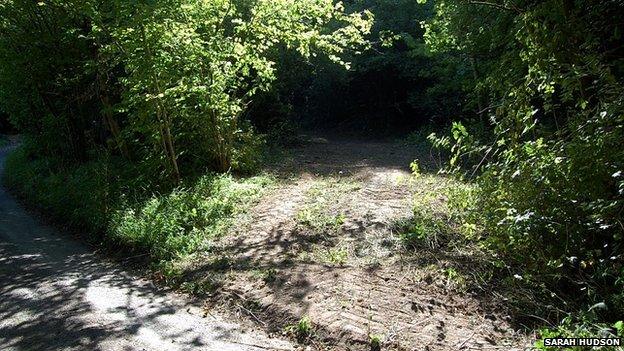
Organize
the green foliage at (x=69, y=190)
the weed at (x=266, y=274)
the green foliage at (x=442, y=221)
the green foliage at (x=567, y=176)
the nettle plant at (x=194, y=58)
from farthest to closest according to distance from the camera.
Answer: the green foliage at (x=69, y=190) < the nettle plant at (x=194, y=58) < the weed at (x=266, y=274) < the green foliage at (x=442, y=221) < the green foliage at (x=567, y=176)

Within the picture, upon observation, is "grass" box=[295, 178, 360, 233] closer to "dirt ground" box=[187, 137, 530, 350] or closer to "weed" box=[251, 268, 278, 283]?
"dirt ground" box=[187, 137, 530, 350]

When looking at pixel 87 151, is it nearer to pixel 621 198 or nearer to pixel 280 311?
pixel 280 311

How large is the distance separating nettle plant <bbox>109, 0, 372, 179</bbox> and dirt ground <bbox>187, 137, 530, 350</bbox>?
1972 mm

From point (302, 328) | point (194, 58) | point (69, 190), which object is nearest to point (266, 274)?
point (302, 328)

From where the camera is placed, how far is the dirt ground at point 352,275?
14.8 ft

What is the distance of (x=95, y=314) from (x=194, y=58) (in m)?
4.43

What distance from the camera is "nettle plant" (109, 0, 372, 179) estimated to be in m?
7.99

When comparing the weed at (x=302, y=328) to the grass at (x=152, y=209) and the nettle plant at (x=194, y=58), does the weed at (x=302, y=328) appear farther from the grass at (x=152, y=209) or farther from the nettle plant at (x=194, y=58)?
the nettle plant at (x=194, y=58)

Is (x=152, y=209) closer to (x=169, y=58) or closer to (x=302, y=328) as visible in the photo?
(x=169, y=58)

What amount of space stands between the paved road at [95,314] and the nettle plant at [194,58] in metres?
2.81

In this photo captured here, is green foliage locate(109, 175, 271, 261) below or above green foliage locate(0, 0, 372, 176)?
below

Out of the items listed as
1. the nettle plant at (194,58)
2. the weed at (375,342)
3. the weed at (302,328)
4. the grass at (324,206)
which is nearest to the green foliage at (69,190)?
the nettle plant at (194,58)

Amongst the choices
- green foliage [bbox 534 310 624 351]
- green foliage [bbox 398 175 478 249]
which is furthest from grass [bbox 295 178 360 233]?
green foliage [bbox 534 310 624 351]

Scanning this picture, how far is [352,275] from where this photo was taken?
5.49 metres
